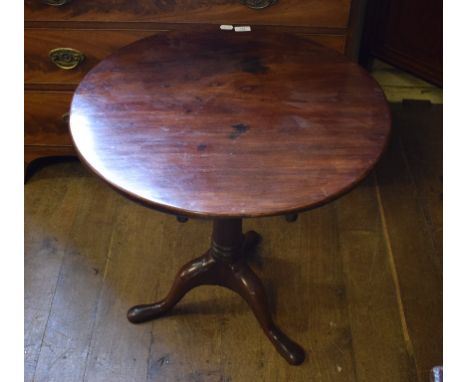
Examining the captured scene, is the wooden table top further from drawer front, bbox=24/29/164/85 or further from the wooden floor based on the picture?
the wooden floor

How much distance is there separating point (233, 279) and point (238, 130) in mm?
540

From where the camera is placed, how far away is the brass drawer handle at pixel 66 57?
5.15 feet

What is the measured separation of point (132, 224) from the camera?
6.00ft

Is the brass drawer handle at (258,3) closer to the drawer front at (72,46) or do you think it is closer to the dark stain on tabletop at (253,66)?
the drawer front at (72,46)

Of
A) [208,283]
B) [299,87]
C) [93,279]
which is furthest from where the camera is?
[93,279]

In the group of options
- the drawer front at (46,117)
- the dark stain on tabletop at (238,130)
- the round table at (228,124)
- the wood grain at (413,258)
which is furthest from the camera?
the drawer front at (46,117)

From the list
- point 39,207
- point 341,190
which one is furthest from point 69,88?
point 341,190

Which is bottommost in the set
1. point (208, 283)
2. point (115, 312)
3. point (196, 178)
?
point (115, 312)

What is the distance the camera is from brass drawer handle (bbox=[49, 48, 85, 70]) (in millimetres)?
1568

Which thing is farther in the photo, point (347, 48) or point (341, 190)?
point (347, 48)

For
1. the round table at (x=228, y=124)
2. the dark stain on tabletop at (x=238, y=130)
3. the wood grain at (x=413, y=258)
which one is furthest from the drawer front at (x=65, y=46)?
the wood grain at (x=413, y=258)

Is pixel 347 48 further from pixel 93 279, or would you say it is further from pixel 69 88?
pixel 93 279

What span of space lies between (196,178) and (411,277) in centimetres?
100

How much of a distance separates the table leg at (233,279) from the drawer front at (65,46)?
648 millimetres
